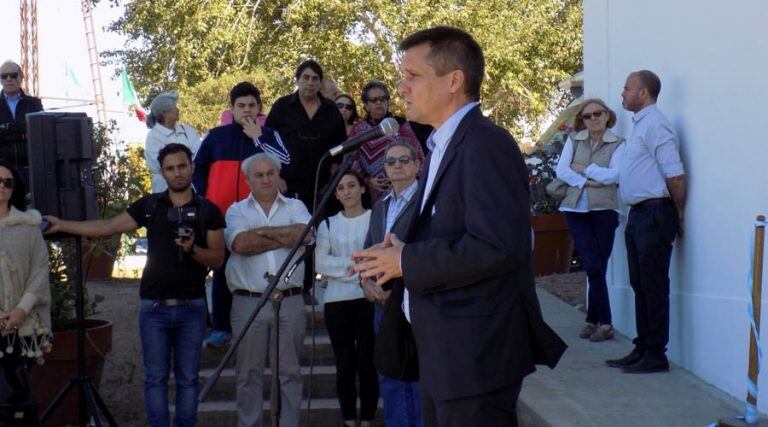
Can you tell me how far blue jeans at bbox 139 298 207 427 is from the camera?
Result: 665 centimetres

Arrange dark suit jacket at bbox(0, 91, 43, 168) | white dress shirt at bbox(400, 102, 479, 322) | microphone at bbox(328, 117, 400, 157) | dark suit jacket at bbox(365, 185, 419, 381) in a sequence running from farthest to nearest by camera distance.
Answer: dark suit jacket at bbox(0, 91, 43, 168) < microphone at bbox(328, 117, 400, 157) < dark suit jacket at bbox(365, 185, 419, 381) < white dress shirt at bbox(400, 102, 479, 322)

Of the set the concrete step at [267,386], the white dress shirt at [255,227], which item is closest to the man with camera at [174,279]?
the white dress shirt at [255,227]

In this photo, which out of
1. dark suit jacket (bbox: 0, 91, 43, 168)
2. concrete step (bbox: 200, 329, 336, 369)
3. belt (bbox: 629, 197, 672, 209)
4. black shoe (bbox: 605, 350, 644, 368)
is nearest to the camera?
belt (bbox: 629, 197, 672, 209)

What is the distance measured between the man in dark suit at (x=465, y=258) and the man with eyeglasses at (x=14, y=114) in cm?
595

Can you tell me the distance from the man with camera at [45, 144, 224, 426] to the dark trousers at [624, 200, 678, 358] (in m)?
2.70

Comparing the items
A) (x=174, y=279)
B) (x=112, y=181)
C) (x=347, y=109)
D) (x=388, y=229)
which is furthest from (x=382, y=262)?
(x=112, y=181)

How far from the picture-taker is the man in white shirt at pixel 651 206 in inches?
275

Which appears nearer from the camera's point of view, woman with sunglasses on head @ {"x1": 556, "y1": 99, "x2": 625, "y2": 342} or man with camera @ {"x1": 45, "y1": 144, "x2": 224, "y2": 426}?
man with camera @ {"x1": 45, "y1": 144, "x2": 224, "y2": 426}

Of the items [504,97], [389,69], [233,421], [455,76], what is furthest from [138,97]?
[455,76]

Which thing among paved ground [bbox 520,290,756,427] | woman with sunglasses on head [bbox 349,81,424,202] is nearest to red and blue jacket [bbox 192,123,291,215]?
woman with sunglasses on head [bbox 349,81,424,202]

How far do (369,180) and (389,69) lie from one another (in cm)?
1231

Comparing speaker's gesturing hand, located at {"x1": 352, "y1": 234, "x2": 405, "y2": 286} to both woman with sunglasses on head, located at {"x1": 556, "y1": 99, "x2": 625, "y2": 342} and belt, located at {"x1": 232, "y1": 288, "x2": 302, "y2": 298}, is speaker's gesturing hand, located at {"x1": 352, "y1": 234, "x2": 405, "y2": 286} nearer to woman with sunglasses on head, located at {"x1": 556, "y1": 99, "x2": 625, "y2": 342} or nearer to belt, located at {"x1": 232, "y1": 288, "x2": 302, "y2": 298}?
belt, located at {"x1": 232, "y1": 288, "x2": 302, "y2": 298}

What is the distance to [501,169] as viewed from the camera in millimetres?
3486

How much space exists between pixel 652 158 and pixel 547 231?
4.73 m
